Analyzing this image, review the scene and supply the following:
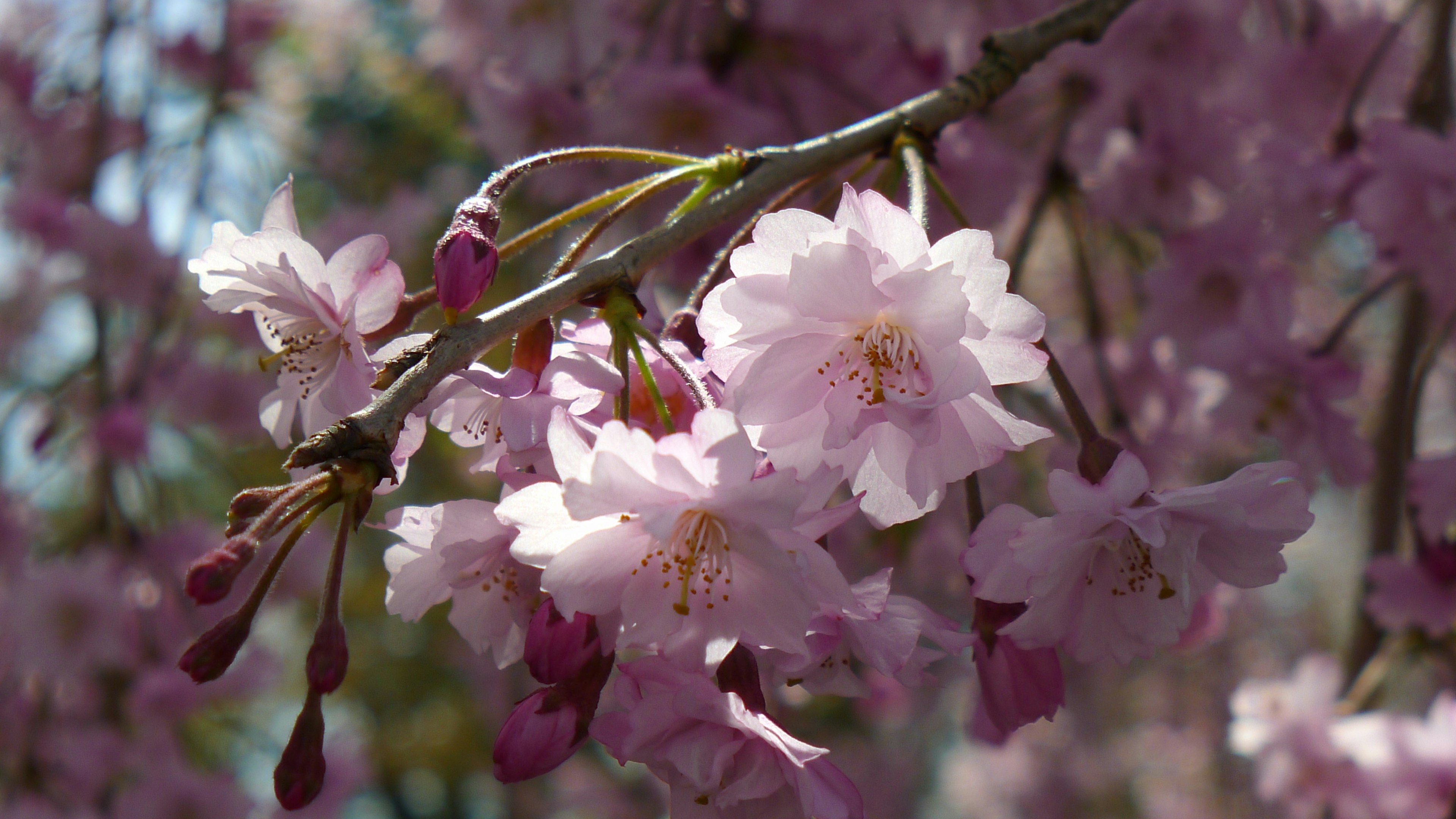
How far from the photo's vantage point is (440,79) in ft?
9.22

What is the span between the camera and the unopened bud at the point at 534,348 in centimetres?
60

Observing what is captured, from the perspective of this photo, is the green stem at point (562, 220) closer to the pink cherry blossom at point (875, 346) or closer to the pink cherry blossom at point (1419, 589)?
the pink cherry blossom at point (875, 346)

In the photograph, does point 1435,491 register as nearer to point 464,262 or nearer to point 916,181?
point 916,181

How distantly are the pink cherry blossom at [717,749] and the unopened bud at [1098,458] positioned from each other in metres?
0.25

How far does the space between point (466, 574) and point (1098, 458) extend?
408 millimetres

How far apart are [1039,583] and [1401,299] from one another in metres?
1.50

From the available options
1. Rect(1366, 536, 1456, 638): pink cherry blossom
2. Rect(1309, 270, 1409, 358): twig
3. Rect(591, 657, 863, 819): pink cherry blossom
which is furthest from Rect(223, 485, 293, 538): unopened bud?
Rect(1366, 536, 1456, 638): pink cherry blossom

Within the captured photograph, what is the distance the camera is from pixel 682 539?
609 millimetres

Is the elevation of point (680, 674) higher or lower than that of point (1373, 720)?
higher

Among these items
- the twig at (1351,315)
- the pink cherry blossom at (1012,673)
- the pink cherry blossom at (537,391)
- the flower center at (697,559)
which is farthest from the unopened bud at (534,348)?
the twig at (1351,315)

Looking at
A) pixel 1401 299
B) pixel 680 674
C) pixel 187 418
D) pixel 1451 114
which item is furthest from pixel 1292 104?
pixel 187 418

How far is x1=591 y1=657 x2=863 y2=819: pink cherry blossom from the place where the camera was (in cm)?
58

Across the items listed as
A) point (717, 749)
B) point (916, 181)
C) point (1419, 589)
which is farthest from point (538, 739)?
point (1419, 589)

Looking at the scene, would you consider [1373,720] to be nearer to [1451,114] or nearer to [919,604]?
[1451,114]
